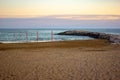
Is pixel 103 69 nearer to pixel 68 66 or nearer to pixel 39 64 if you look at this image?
pixel 68 66

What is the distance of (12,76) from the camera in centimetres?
1031

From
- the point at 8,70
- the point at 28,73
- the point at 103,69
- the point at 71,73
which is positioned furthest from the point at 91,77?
the point at 8,70

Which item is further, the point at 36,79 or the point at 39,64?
the point at 39,64

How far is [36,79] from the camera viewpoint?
32.3 ft

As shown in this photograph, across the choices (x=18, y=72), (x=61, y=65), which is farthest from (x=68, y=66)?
(x=18, y=72)

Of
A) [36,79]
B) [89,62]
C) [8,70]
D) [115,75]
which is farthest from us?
[89,62]

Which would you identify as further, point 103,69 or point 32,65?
point 32,65

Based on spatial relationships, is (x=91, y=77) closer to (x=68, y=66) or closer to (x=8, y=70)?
(x=68, y=66)

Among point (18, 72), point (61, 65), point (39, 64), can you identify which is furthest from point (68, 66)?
point (18, 72)

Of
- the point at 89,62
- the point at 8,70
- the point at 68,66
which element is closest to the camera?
the point at 8,70

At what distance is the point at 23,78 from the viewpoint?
998 cm

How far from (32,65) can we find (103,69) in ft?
10.4

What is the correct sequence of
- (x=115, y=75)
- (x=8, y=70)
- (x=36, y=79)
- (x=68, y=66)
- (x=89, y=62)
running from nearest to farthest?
(x=36, y=79) → (x=115, y=75) → (x=8, y=70) → (x=68, y=66) → (x=89, y=62)

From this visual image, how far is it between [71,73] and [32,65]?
2532 millimetres
